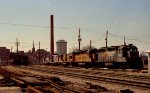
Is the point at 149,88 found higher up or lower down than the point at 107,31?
lower down

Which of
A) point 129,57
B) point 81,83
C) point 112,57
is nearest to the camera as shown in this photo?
point 81,83

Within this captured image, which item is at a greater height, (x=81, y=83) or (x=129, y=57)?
(x=129, y=57)

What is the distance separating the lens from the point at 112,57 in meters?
40.7

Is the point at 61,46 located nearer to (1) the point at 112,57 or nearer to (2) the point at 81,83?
(1) the point at 112,57

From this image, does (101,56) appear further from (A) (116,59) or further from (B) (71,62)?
(B) (71,62)

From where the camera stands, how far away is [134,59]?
3794 centimetres

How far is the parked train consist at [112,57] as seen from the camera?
38.2m

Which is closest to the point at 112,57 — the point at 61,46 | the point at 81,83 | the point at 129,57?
the point at 129,57

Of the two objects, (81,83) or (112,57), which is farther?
(112,57)

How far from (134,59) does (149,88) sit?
22.3 m

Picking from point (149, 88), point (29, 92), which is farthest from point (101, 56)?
point (29, 92)

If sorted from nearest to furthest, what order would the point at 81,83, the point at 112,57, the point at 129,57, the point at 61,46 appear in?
the point at 81,83 → the point at 129,57 → the point at 112,57 → the point at 61,46

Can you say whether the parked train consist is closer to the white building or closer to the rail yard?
the rail yard

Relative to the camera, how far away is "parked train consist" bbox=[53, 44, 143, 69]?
125 feet
